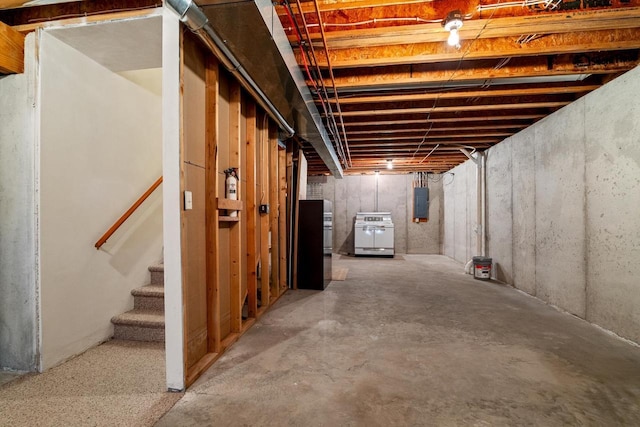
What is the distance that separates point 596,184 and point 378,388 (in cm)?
292

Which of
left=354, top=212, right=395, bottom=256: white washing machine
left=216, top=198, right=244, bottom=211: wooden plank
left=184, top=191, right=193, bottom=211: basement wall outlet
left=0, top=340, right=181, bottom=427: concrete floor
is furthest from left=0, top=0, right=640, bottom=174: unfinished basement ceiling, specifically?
left=354, top=212, right=395, bottom=256: white washing machine

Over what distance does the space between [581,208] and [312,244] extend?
3238mm

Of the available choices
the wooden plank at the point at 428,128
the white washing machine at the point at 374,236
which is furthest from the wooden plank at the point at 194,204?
the white washing machine at the point at 374,236

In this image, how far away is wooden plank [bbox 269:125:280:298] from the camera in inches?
150

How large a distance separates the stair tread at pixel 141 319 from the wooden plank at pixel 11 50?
202cm

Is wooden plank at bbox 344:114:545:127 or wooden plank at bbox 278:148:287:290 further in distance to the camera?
wooden plank at bbox 278:148:287:290

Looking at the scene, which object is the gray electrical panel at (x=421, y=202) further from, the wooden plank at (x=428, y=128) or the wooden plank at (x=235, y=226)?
the wooden plank at (x=235, y=226)

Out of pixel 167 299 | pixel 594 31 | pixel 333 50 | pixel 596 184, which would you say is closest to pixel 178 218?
pixel 167 299

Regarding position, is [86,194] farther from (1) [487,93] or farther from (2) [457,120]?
(2) [457,120]

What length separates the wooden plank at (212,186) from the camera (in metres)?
2.18

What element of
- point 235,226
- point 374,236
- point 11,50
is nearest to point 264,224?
point 235,226

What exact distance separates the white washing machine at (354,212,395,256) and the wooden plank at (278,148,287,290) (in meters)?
4.10

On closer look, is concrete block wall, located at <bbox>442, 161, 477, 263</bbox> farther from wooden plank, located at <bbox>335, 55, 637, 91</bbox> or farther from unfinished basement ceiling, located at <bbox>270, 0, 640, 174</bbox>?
wooden plank, located at <bbox>335, 55, 637, 91</bbox>

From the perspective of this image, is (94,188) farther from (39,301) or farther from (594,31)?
(594,31)
